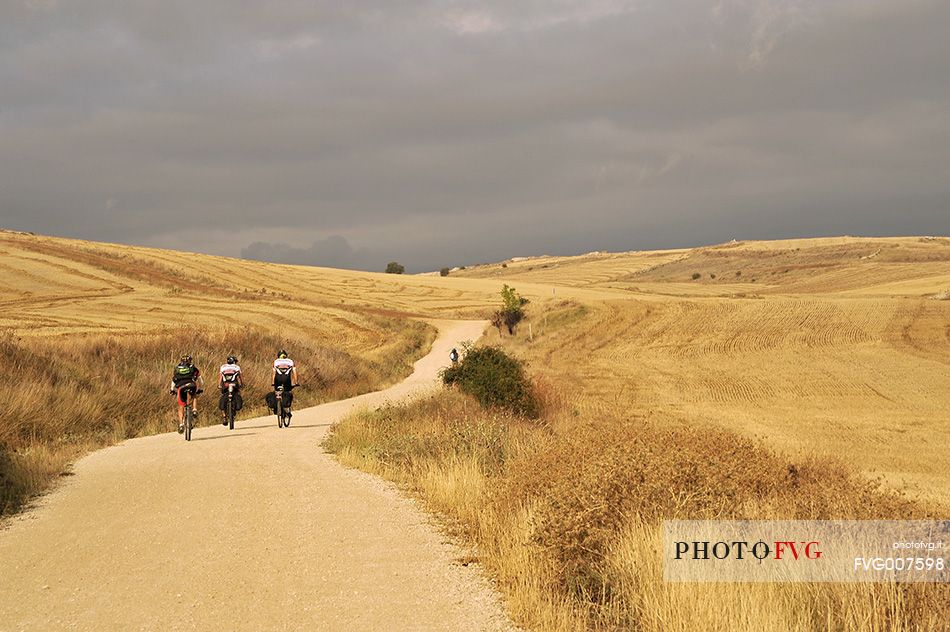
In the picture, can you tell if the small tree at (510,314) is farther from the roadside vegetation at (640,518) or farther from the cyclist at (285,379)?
the roadside vegetation at (640,518)

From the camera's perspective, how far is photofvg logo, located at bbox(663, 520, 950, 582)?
216 inches

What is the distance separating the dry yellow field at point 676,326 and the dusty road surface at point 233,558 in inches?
232

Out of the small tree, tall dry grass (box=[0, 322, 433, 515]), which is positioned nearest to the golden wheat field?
tall dry grass (box=[0, 322, 433, 515])

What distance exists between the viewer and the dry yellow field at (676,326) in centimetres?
2444

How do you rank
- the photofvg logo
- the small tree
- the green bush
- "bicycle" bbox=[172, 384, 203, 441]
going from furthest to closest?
the small tree < the green bush < "bicycle" bbox=[172, 384, 203, 441] < the photofvg logo

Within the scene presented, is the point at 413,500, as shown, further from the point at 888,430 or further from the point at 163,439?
the point at 888,430

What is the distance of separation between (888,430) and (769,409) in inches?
198

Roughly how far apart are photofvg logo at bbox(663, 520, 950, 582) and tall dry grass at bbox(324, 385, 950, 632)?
0.12 metres

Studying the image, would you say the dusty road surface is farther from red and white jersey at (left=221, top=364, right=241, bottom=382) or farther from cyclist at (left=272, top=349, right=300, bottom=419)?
red and white jersey at (left=221, top=364, right=241, bottom=382)

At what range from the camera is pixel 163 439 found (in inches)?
732

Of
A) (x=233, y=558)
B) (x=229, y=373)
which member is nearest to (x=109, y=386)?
(x=229, y=373)

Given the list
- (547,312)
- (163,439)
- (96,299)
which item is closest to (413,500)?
(163,439)

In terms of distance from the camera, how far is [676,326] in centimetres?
5056

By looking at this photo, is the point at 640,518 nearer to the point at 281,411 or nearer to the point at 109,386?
the point at 281,411
